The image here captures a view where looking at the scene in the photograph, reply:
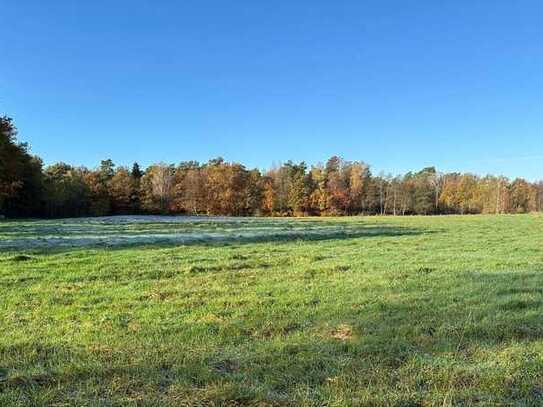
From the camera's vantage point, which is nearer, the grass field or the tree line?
the grass field

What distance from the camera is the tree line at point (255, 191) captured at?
245 ft

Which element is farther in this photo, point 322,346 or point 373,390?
point 322,346

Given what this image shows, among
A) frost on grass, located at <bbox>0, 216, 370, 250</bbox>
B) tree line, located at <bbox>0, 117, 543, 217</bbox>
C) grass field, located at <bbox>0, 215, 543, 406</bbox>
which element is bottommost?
grass field, located at <bbox>0, 215, 543, 406</bbox>

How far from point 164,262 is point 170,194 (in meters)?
73.6

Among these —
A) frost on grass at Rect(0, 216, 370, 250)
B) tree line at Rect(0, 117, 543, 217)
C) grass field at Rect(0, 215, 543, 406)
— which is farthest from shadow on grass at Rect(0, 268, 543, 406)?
tree line at Rect(0, 117, 543, 217)

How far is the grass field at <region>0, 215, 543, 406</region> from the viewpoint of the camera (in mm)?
4160

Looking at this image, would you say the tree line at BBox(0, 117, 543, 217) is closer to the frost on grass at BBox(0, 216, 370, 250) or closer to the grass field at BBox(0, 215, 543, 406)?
the frost on grass at BBox(0, 216, 370, 250)

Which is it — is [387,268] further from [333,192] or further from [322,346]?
[333,192]

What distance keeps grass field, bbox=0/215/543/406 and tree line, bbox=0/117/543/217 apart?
61.3 metres

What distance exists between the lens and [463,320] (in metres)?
6.66

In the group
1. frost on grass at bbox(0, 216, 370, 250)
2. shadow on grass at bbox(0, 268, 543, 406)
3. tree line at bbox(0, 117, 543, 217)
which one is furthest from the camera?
tree line at bbox(0, 117, 543, 217)

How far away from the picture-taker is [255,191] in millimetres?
91812

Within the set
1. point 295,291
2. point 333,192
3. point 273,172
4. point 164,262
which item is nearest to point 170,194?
point 273,172

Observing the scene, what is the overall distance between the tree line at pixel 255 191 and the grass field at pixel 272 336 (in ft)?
201
